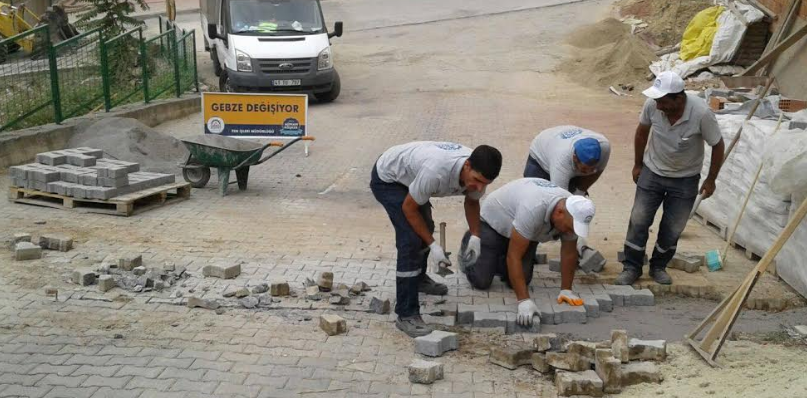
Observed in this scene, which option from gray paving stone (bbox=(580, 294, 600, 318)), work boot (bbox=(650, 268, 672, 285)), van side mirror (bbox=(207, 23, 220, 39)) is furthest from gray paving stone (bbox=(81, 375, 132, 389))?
van side mirror (bbox=(207, 23, 220, 39))

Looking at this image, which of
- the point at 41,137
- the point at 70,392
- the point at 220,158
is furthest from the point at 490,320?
the point at 41,137

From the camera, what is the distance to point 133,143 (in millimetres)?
11531

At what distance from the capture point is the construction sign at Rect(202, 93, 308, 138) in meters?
11.8

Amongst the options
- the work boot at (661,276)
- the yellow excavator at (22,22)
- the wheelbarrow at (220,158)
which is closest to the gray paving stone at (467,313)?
the work boot at (661,276)

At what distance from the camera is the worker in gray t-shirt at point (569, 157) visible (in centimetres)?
648

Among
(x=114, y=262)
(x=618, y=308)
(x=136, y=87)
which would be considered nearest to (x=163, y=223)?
(x=114, y=262)

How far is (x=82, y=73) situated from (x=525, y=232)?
30.4 feet

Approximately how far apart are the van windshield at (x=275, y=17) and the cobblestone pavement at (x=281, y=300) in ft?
8.90

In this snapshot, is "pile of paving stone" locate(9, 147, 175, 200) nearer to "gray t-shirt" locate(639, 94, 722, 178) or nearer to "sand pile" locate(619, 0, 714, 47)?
"gray t-shirt" locate(639, 94, 722, 178)

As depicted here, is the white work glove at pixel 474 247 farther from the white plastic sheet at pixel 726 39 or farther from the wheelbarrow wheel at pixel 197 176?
the white plastic sheet at pixel 726 39

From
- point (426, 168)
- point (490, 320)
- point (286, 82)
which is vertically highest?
point (426, 168)

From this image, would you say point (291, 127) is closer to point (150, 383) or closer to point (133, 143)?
point (133, 143)

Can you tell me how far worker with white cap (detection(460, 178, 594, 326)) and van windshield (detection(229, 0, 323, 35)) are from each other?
11.6m

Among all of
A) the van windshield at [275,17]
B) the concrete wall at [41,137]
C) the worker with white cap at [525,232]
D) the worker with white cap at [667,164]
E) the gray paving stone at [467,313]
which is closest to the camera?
the worker with white cap at [525,232]
